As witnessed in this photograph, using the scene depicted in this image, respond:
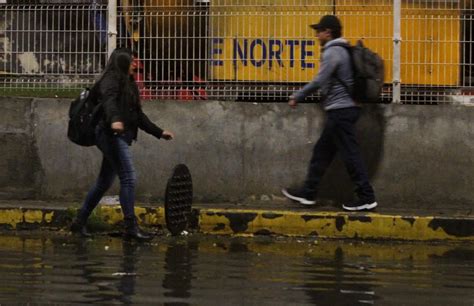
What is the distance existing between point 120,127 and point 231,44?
2322 millimetres

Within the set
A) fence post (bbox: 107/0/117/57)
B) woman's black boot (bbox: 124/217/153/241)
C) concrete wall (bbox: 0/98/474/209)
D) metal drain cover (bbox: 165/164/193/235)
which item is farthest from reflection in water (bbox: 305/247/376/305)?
fence post (bbox: 107/0/117/57)

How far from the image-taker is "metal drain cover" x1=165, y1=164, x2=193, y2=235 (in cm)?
905

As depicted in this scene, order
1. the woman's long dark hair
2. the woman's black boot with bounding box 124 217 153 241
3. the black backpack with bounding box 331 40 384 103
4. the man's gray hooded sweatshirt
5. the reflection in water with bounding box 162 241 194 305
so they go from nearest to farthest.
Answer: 1. the reflection in water with bounding box 162 241 194 305
2. the woman's long dark hair
3. the woman's black boot with bounding box 124 217 153 241
4. the man's gray hooded sweatshirt
5. the black backpack with bounding box 331 40 384 103

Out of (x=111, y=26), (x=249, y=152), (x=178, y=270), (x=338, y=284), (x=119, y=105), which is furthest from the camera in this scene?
(x=111, y=26)

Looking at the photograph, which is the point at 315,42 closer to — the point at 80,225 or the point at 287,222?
the point at 287,222

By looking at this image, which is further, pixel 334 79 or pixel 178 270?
pixel 334 79

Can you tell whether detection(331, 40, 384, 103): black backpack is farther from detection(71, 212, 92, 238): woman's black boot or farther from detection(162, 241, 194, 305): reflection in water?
detection(71, 212, 92, 238): woman's black boot

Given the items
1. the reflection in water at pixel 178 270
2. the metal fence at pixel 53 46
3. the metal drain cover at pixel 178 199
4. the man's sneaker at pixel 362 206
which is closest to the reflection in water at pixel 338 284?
the reflection in water at pixel 178 270

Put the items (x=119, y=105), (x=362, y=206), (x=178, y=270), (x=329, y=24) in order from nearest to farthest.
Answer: (x=178, y=270) → (x=119, y=105) → (x=329, y=24) → (x=362, y=206)

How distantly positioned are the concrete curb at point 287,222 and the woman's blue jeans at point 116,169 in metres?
0.80

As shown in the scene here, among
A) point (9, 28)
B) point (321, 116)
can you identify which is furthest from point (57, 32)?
point (321, 116)

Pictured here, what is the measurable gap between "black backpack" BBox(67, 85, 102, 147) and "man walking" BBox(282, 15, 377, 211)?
6.24 feet

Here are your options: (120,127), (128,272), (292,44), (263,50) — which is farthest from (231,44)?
(128,272)

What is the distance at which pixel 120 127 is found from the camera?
8.38 m
